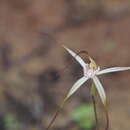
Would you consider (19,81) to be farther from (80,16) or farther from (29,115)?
(80,16)

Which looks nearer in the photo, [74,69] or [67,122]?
[67,122]

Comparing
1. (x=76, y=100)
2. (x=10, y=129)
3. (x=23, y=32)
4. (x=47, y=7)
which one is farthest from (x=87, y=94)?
(x=47, y=7)

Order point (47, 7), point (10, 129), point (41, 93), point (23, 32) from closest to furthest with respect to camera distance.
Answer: point (10, 129), point (41, 93), point (23, 32), point (47, 7)

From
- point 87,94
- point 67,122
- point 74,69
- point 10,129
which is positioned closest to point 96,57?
point 74,69

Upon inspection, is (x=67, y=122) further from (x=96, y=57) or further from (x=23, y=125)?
(x=96, y=57)

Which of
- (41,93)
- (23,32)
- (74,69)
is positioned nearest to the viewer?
(41,93)

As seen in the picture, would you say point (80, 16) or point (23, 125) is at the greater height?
point (80, 16)

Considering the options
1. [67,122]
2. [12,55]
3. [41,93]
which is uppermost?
[12,55]
